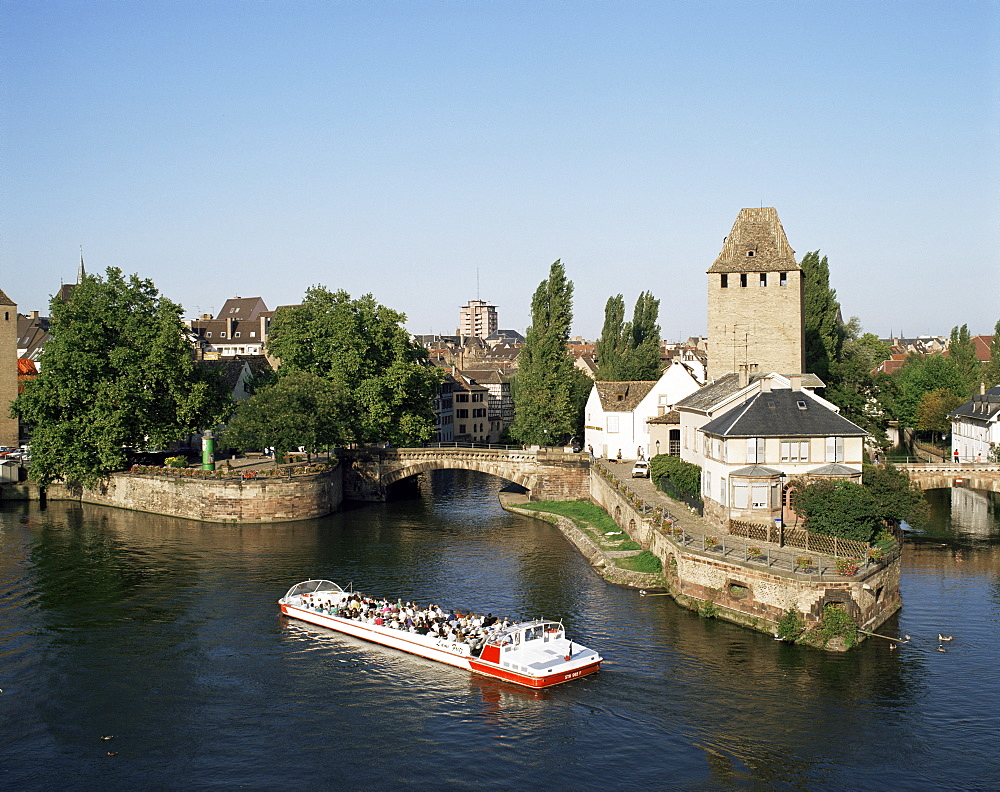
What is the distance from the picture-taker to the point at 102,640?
142 ft

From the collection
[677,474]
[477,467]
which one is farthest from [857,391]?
[477,467]

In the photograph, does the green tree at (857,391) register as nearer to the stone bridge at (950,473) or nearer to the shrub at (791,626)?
the stone bridge at (950,473)

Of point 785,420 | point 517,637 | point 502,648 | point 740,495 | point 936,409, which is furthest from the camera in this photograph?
point 936,409

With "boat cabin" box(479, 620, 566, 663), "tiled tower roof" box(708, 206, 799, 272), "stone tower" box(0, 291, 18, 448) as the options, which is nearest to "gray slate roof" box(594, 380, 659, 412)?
"tiled tower roof" box(708, 206, 799, 272)

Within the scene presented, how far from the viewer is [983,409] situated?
87.1 meters

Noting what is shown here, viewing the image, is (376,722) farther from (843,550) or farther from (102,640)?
(843,550)

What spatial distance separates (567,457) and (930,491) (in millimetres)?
32513

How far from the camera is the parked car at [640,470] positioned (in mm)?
76125

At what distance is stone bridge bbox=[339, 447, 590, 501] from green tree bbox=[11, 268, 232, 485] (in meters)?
14.2

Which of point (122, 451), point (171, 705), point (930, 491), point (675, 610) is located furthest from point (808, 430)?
point (122, 451)

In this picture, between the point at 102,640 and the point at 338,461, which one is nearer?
the point at 102,640

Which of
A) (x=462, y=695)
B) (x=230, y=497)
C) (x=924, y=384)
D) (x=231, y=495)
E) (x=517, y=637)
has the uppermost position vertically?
(x=924, y=384)

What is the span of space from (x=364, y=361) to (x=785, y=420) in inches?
1740

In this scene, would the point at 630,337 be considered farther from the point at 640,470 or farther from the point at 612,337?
the point at 640,470
